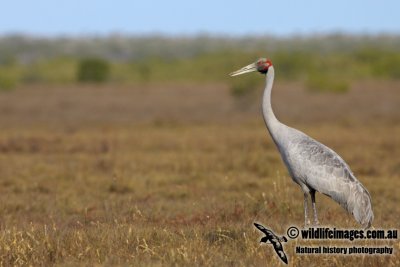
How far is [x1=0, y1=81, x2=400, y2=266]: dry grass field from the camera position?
24.6 ft

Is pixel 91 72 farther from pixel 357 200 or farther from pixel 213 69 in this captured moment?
pixel 357 200

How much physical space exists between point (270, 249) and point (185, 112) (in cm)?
2622

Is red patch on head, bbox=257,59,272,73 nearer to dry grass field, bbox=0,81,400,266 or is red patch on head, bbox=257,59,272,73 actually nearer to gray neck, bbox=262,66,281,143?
gray neck, bbox=262,66,281,143

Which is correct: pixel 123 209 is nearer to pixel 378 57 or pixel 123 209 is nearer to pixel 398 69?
pixel 398 69

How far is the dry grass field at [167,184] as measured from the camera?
24.6 feet

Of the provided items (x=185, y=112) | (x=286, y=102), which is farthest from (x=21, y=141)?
(x=286, y=102)

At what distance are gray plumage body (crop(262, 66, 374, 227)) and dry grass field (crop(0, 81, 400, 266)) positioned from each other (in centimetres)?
51

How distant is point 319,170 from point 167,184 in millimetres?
5536

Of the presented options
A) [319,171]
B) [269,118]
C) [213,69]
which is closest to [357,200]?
[319,171]

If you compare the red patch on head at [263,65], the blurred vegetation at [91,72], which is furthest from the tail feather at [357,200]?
the blurred vegetation at [91,72]

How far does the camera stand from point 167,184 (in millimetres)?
13664
